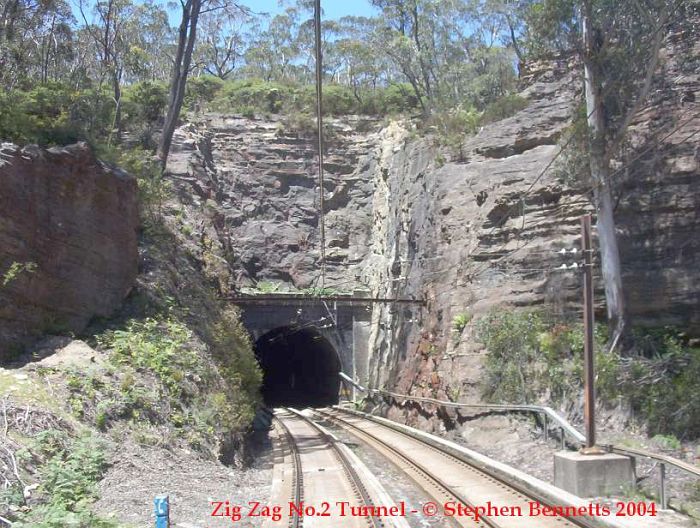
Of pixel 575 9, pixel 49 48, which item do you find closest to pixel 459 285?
pixel 575 9

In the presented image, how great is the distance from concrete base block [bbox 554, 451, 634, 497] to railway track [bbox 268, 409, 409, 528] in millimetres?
2998

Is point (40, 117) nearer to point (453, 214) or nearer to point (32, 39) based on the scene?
point (32, 39)

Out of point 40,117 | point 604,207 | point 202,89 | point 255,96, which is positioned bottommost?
point 604,207

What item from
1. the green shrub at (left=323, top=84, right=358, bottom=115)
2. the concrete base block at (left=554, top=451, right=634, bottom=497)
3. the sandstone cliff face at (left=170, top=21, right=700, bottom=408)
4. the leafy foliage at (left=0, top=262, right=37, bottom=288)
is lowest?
the concrete base block at (left=554, top=451, right=634, bottom=497)

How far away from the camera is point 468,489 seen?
11.8 m

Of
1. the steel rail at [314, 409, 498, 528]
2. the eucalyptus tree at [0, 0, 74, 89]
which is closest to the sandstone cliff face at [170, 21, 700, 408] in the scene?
the steel rail at [314, 409, 498, 528]

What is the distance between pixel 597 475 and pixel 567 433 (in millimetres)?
2925

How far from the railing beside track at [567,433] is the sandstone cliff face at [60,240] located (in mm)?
9411

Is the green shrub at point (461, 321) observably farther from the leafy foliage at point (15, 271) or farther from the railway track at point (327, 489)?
the leafy foliage at point (15, 271)

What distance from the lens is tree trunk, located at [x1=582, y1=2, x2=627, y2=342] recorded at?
1720 centimetres

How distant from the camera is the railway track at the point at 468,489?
30.1 feet

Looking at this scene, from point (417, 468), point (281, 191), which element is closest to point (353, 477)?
point (417, 468)

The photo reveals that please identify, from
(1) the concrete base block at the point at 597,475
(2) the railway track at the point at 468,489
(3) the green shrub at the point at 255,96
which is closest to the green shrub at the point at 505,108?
(2) the railway track at the point at 468,489

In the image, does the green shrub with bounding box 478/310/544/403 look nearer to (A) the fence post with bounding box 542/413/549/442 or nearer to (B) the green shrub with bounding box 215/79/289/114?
(A) the fence post with bounding box 542/413/549/442
